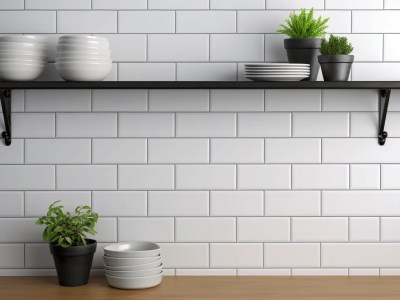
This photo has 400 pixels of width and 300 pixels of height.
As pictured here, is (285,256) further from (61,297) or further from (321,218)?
(61,297)

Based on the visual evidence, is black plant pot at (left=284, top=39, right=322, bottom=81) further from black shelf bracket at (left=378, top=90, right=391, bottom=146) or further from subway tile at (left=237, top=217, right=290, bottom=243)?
subway tile at (left=237, top=217, right=290, bottom=243)

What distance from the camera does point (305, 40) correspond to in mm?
2264

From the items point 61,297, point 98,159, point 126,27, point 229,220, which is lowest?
point 61,297

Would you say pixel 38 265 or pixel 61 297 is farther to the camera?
pixel 38 265

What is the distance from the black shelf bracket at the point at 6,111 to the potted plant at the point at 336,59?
3.58 ft

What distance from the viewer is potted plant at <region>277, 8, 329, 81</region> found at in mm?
2273

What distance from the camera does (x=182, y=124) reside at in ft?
7.89

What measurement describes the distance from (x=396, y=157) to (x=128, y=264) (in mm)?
1029

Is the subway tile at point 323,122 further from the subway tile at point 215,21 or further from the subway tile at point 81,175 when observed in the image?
the subway tile at point 81,175

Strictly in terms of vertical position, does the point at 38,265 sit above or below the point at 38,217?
below

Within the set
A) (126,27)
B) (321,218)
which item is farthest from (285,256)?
(126,27)

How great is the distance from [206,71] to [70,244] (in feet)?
2.52

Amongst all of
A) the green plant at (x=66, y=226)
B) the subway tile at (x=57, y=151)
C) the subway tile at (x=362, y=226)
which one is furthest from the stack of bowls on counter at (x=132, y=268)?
the subway tile at (x=362, y=226)

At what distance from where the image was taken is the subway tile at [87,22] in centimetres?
238
